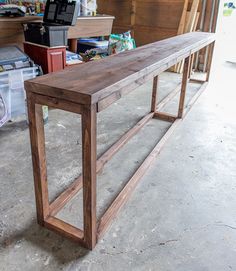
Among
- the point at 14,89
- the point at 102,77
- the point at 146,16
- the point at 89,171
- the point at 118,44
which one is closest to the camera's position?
the point at 89,171

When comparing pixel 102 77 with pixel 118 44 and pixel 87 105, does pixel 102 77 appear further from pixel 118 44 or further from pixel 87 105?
pixel 118 44

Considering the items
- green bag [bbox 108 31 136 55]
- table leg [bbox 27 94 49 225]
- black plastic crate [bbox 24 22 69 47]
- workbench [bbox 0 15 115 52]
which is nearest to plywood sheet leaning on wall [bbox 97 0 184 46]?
green bag [bbox 108 31 136 55]

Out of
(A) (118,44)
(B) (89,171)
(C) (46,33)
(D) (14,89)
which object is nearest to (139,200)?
(B) (89,171)

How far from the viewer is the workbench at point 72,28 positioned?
284 centimetres

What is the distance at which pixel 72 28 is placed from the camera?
3.35 m

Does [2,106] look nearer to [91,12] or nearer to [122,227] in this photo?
[122,227]

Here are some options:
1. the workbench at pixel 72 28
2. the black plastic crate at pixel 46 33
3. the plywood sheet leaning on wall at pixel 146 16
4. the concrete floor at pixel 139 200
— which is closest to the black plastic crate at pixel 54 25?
the black plastic crate at pixel 46 33

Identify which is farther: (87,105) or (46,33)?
(46,33)

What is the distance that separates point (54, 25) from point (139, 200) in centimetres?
189

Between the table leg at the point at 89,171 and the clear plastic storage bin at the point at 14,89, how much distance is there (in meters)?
1.52

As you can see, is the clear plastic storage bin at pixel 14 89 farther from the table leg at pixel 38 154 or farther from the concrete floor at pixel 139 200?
the table leg at pixel 38 154

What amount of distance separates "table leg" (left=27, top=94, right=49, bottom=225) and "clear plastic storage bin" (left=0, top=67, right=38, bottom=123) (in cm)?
A: 127

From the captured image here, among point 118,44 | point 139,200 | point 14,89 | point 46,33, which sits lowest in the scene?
point 139,200

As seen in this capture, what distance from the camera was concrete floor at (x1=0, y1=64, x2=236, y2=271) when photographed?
4.51 feet
